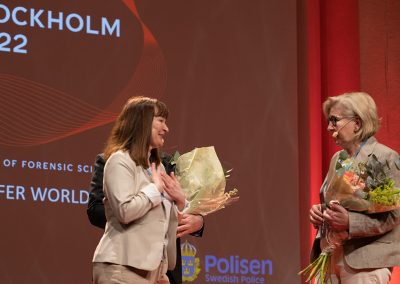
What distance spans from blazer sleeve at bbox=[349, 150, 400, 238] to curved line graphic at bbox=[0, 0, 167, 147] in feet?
5.94

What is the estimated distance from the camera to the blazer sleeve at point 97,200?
338 cm

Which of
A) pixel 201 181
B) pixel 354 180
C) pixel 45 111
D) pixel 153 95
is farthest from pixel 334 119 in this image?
pixel 45 111

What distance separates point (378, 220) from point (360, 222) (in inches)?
3.7

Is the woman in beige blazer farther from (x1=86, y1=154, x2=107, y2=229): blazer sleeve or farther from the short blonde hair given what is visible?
the short blonde hair

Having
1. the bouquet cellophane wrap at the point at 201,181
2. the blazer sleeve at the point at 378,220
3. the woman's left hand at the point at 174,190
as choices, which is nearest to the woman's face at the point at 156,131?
the woman's left hand at the point at 174,190

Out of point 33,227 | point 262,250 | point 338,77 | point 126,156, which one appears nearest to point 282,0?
point 338,77

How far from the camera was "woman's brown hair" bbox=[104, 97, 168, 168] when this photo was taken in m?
3.17

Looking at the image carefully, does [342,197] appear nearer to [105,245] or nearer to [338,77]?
[105,245]

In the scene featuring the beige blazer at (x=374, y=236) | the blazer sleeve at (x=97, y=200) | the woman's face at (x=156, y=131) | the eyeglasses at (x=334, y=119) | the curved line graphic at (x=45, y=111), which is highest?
the curved line graphic at (x=45, y=111)

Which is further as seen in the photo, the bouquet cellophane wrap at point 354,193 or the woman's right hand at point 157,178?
the bouquet cellophane wrap at point 354,193

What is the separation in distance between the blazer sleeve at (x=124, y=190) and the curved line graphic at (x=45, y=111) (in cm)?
163

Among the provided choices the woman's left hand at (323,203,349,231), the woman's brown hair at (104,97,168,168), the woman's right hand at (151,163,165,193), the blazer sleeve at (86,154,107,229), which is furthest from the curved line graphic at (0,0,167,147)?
the woman's left hand at (323,203,349,231)

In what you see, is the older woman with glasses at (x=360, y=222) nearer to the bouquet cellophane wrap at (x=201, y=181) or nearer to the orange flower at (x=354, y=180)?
the orange flower at (x=354, y=180)

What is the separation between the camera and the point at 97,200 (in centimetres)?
340
